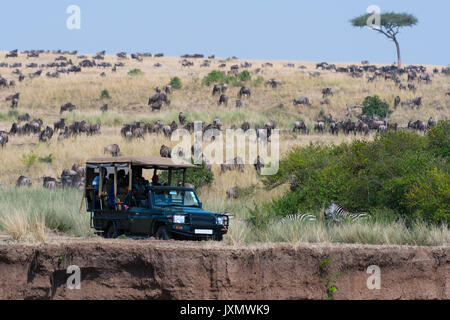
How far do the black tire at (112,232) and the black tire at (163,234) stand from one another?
5.06 feet

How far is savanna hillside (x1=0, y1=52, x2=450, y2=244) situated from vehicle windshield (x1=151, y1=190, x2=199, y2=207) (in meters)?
2.81

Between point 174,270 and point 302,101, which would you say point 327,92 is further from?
point 174,270

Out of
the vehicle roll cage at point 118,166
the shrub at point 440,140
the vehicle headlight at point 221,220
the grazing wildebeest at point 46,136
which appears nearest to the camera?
the vehicle headlight at point 221,220

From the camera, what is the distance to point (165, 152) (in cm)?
3212

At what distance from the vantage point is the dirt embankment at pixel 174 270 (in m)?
12.8

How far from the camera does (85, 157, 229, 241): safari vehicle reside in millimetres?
14336

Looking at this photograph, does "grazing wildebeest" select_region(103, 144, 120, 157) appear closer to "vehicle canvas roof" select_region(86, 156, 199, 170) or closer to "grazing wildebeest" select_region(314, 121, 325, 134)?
"grazing wildebeest" select_region(314, 121, 325, 134)

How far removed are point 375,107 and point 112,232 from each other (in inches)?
1339

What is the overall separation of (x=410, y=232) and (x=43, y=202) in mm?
10446

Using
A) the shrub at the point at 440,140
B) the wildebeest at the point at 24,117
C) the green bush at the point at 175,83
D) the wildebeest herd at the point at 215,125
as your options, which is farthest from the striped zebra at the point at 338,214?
the green bush at the point at 175,83

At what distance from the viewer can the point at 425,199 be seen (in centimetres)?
1769

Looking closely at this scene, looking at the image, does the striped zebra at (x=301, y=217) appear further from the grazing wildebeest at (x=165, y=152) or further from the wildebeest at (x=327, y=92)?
the wildebeest at (x=327, y=92)
